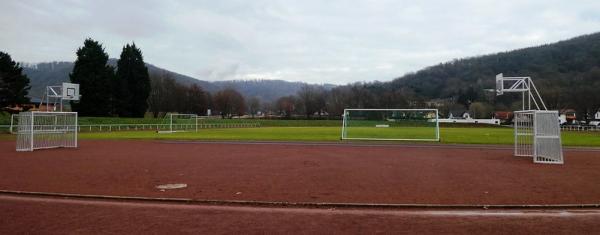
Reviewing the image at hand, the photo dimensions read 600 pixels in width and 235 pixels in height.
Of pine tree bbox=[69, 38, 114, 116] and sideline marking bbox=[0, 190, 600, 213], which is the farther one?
pine tree bbox=[69, 38, 114, 116]

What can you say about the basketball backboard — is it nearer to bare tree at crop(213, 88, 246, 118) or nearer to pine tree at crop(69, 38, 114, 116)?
pine tree at crop(69, 38, 114, 116)

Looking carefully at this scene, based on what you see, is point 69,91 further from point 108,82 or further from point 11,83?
point 108,82

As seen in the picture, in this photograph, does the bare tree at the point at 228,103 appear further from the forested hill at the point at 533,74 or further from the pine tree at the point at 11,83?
the pine tree at the point at 11,83

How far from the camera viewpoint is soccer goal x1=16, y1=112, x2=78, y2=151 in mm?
22297

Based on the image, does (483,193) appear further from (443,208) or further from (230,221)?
(230,221)

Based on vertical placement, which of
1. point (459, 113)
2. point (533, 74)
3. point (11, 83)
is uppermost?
point (533, 74)

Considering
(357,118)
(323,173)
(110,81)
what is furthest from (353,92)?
(323,173)

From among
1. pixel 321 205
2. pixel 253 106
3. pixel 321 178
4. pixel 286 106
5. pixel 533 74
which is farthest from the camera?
pixel 253 106

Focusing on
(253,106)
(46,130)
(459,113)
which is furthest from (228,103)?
(46,130)

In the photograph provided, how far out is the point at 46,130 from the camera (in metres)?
23.0

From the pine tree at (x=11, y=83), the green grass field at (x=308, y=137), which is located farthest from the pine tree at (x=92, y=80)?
the green grass field at (x=308, y=137)

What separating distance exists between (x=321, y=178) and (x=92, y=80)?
5329 centimetres

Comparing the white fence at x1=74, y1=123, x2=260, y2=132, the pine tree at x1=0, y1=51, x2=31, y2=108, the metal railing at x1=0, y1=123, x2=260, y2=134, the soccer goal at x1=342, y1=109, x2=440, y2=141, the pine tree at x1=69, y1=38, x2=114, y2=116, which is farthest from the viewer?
the pine tree at x1=69, y1=38, x2=114, y2=116

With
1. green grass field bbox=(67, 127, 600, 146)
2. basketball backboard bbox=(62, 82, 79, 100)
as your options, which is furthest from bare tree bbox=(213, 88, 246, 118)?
basketball backboard bbox=(62, 82, 79, 100)
